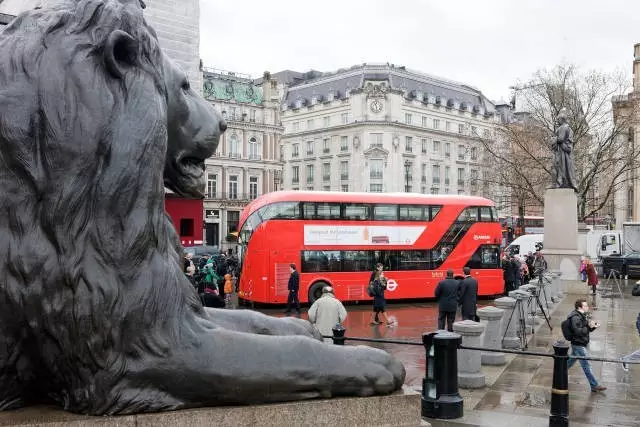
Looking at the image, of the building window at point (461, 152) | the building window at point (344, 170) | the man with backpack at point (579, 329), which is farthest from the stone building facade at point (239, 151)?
the man with backpack at point (579, 329)

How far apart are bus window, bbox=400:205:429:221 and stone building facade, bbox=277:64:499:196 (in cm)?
4561

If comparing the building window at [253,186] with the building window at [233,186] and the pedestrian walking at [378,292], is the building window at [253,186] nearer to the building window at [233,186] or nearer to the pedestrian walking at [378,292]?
the building window at [233,186]

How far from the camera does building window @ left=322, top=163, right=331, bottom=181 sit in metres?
72.0

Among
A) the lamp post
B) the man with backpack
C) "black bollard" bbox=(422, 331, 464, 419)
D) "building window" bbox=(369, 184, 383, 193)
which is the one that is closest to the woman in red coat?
the man with backpack

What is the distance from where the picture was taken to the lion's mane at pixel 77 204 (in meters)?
2.30

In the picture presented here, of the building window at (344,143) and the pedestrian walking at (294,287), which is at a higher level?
the building window at (344,143)

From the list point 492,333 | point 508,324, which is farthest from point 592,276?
point 492,333

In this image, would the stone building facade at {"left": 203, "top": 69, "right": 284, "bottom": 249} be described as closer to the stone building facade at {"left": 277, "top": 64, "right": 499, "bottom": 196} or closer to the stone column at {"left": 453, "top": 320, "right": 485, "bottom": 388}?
the stone building facade at {"left": 277, "top": 64, "right": 499, "bottom": 196}

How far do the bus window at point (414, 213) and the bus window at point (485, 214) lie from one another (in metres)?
2.14

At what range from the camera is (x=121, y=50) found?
2.42 m

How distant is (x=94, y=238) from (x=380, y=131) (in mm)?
66550

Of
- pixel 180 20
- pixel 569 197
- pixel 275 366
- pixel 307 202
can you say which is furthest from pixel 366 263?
pixel 275 366

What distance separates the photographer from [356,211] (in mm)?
19328

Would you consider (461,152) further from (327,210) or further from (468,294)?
(468,294)
